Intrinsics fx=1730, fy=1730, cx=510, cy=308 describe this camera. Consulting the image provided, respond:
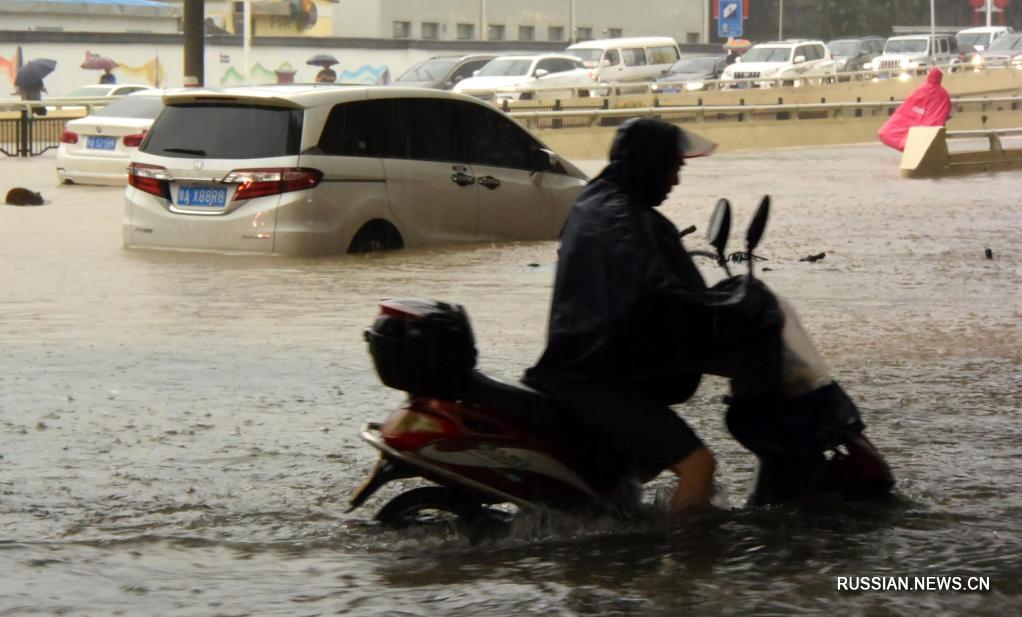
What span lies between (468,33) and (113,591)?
2498 inches

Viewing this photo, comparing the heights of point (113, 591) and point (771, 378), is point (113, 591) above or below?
below

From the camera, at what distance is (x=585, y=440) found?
16.6ft

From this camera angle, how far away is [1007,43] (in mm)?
54594

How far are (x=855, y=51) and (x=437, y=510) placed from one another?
5134cm

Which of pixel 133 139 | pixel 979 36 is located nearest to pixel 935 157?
pixel 133 139

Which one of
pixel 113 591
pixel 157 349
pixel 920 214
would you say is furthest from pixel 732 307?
pixel 920 214

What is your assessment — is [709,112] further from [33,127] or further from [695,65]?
[695,65]

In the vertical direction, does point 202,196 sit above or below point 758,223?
below

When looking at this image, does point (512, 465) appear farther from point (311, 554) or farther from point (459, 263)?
point (459, 263)

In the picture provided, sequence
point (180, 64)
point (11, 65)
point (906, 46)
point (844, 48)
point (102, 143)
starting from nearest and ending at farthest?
point (102, 143) → point (11, 65) → point (180, 64) → point (906, 46) → point (844, 48)

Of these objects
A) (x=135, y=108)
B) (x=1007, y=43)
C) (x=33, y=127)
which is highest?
(x=1007, y=43)

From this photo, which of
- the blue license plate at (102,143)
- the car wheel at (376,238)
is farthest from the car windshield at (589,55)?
the car wheel at (376,238)

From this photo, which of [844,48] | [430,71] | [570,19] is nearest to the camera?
[430,71]

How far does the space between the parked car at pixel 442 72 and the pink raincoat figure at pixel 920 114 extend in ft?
49.5
